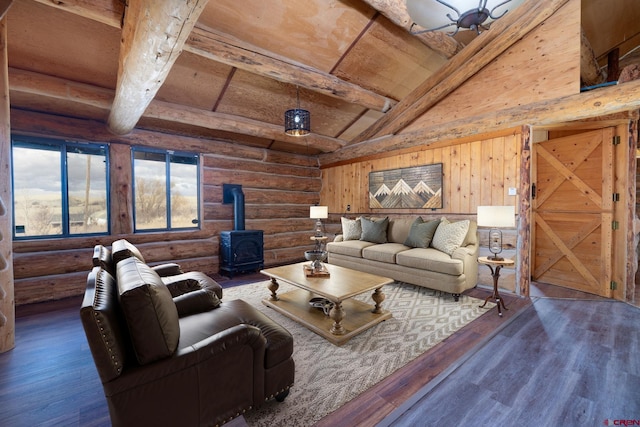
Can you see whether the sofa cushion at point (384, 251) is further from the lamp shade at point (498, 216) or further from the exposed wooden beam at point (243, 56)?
the exposed wooden beam at point (243, 56)

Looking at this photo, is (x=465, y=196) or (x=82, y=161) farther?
(x=465, y=196)

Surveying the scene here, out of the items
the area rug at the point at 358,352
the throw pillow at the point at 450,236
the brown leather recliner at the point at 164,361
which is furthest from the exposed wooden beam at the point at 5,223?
the throw pillow at the point at 450,236

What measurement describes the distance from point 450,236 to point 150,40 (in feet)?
13.9

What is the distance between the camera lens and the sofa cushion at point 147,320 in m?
1.31

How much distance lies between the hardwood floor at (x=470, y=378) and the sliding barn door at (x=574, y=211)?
4.36 feet

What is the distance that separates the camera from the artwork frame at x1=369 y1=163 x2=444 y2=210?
5004mm

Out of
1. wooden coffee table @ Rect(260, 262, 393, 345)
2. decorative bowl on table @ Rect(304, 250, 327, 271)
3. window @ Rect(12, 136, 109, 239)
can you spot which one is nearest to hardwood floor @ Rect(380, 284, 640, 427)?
wooden coffee table @ Rect(260, 262, 393, 345)

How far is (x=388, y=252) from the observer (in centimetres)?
450

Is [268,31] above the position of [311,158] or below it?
above

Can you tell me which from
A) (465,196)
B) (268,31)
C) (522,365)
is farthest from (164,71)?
A: (465,196)

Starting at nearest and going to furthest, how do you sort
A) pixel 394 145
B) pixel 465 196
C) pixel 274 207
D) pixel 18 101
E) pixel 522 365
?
pixel 522 365
pixel 18 101
pixel 465 196
pixel 394 145
pixel 274 207

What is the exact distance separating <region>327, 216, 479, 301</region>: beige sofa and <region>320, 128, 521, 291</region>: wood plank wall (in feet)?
1.37

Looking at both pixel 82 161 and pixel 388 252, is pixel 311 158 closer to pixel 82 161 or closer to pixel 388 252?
pixel 388 252

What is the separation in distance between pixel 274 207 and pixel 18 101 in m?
4.33
